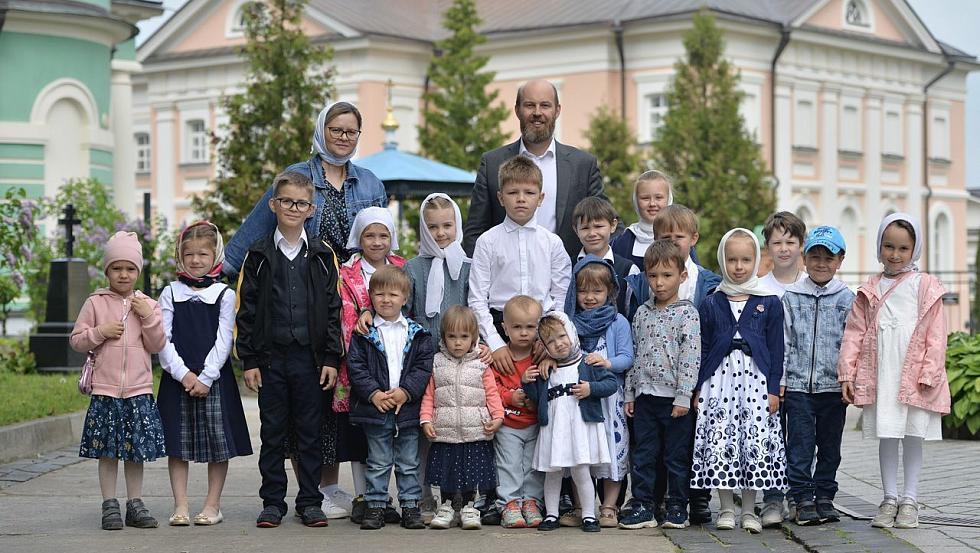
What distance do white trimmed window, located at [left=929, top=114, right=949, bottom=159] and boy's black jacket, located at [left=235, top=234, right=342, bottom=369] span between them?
4483 centimetres

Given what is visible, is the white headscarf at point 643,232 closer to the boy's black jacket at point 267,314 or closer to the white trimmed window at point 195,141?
the boy's black jacket at point 267,314

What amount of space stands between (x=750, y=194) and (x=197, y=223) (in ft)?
88.5

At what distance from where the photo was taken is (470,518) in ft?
26.7

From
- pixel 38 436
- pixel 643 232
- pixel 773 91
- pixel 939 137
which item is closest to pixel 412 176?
pixel 38 436

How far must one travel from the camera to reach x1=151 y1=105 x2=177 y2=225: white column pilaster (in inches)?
1967

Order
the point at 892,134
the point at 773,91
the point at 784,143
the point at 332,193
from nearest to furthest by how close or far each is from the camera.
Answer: the point at 332,193 < the point at 773,91 < the point at 784,143 < the point at 892,134

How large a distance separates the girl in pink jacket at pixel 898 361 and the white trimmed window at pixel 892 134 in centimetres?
4174

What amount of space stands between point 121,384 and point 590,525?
248 centimetres

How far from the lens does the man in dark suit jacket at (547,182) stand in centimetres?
881

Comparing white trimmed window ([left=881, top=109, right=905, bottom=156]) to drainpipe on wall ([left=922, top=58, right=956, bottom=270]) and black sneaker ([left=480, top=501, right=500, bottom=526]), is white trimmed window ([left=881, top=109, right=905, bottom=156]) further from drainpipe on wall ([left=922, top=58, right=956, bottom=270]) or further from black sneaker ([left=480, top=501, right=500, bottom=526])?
black sneaker ([left=480, top=501, right=500, bottom=526])

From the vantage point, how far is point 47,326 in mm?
15711

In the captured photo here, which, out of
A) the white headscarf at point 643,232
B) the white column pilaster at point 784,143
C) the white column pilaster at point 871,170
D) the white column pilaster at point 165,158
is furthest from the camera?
A: the white column pilaster at point 165,158

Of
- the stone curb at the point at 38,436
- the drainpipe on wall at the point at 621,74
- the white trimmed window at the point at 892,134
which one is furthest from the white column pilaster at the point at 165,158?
the stone curb at the point at 38,436

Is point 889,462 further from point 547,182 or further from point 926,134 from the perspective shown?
point 926,134
